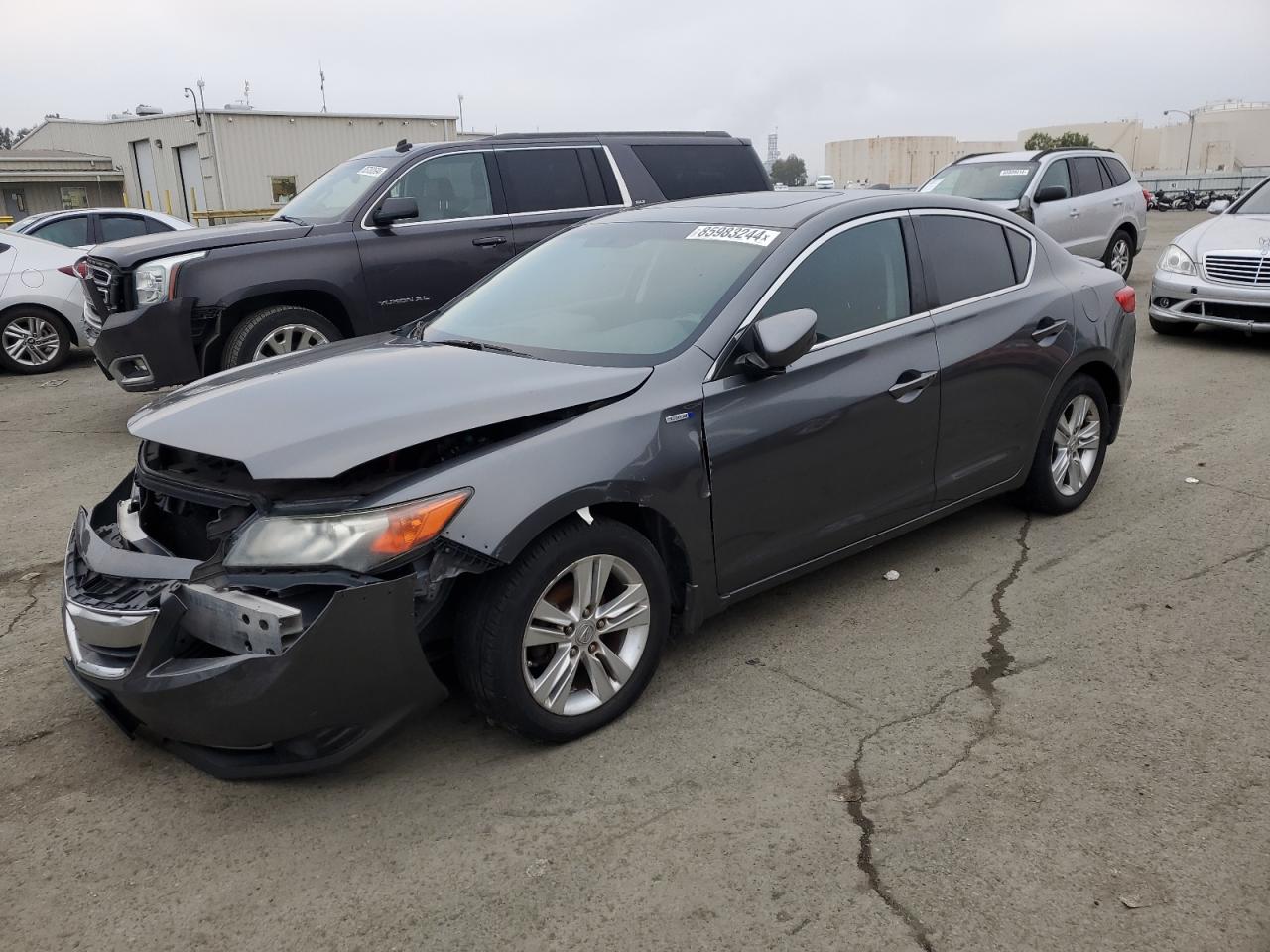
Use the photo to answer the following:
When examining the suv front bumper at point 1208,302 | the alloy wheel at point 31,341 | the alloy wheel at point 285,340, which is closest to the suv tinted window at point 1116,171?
the suv front bumper at point 1208,302

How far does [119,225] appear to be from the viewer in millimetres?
12562

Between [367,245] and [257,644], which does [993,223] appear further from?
[367,245]

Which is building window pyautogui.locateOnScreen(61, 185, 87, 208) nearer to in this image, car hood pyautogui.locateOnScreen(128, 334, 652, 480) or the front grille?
the front grille

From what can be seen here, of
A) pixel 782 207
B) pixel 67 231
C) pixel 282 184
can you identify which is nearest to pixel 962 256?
pixel 782 207

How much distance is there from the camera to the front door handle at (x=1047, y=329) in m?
4.82

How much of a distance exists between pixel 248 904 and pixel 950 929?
5.80 feet

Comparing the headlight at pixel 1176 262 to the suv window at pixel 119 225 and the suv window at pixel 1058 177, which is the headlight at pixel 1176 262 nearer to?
the suv window at pixel 1058 177

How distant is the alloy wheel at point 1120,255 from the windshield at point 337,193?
32.1 feet

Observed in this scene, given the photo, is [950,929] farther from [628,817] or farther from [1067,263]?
[1067,263]

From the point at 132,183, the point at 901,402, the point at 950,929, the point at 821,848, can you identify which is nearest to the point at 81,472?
the point at 901,402

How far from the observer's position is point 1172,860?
275 cm

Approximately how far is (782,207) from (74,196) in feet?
138

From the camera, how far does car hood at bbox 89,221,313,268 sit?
6.99 metres

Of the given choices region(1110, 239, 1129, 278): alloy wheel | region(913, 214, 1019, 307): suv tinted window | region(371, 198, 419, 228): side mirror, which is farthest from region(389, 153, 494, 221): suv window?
region(1110, 239, 1129, 278): alloy wheel
